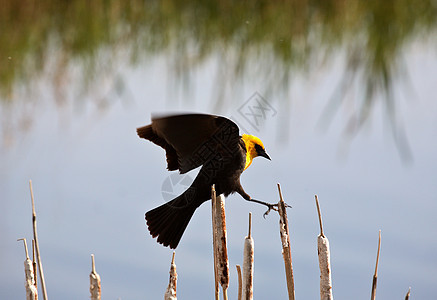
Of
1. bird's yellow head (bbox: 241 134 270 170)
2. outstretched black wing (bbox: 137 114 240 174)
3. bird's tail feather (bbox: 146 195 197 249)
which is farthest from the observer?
bird's yellow head (bbox: 241 134 270 170)

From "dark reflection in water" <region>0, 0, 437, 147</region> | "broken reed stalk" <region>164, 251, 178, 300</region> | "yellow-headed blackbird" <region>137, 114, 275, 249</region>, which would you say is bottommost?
"broken reed stalk" <region>164, 251, 178, 300</region>

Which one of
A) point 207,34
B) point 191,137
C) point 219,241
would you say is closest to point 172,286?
point 219,241

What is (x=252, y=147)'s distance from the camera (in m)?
2.75

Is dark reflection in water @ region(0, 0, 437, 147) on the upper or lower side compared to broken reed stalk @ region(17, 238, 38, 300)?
upper

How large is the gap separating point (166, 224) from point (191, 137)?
0.45 metres

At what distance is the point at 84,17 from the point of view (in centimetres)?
576

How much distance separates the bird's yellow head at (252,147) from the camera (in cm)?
270

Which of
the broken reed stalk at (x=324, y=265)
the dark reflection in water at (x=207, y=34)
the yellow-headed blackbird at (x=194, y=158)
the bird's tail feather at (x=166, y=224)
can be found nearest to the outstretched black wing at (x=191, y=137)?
the yellow-headed blackbird at (x=194, y=158)

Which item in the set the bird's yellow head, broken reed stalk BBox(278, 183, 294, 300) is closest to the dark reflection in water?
the bird's yellow head

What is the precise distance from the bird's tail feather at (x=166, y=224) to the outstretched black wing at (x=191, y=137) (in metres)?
0.21

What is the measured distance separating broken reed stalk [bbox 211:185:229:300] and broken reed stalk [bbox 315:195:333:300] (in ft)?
0.99

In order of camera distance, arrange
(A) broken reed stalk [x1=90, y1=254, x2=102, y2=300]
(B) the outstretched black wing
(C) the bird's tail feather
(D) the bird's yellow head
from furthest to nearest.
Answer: (D) the bird's yellow head < (C) the bird's tail feather < (B) the outstretched black wing < (A) broken reed stalk [x1=90, y1=254, x2=102, y2=300]

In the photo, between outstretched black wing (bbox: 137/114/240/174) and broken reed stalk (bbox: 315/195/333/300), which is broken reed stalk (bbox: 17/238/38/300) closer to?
outstretched black wing (bbox: 137/114/240/174)

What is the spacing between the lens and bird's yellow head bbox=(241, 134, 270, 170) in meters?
2.70
